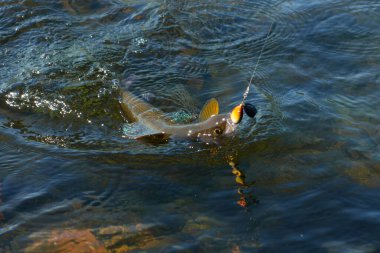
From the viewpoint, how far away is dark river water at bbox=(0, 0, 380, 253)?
427cm

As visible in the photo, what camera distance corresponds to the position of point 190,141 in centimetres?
530

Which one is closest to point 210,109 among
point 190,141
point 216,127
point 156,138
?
point 216,127

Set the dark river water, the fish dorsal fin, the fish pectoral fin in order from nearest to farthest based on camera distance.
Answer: the dark river water < the fish dorsal fin < the fish pectoral fin

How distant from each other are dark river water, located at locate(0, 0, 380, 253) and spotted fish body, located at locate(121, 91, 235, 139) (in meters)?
0.11

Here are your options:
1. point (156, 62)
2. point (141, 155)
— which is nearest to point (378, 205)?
point (141, 155)

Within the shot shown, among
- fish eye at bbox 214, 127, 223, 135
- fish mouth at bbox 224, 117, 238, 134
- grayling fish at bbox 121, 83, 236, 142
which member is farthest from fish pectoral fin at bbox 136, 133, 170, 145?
fish mouth at bbox 224, 117, 238, 134

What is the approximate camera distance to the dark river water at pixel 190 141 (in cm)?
427

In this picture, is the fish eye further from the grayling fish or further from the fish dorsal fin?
the fish dorsal fin

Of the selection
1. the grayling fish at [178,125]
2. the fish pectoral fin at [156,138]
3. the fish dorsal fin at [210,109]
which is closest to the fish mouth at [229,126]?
the grayling fish at [178,125]

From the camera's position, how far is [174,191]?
4.71m

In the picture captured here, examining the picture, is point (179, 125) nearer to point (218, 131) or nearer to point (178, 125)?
point (178, 125)

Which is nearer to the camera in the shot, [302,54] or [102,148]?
[102,148]

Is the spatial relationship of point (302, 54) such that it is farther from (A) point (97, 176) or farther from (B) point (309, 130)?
(A) point (97, 176)

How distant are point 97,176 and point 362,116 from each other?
2852mm
